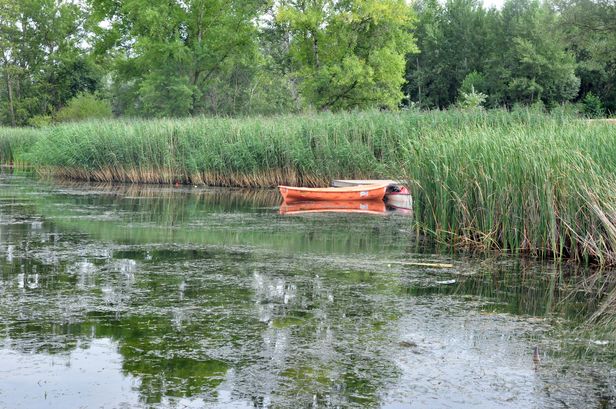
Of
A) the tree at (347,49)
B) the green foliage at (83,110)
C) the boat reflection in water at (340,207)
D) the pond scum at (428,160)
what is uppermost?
the tree at (347,49)

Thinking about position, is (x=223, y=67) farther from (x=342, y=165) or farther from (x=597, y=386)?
(x=597, y=386)

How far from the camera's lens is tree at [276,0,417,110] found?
30500 millimetres

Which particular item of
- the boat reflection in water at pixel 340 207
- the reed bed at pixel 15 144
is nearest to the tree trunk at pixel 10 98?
the reed bed at pixel 15 144

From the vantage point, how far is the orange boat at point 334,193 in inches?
583

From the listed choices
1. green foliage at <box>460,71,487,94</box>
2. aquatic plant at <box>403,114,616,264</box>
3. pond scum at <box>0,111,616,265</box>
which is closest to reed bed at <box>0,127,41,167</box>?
pond scum at <box>0,111,616,265</box>

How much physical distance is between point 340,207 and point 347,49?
1805 cm

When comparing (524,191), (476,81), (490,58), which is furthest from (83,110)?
(524,191)

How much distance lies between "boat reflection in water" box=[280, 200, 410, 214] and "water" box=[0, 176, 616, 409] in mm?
3608

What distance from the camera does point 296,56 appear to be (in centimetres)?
3225

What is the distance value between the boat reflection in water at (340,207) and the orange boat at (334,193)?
0.32 feet

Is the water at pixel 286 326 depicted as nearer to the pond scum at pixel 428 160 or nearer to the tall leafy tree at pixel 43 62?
the pond scum at pixel 428 160

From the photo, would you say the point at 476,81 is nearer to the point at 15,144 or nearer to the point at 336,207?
the point at 15,144

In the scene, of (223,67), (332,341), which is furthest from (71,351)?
(223,67)

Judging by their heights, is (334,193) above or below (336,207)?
above
